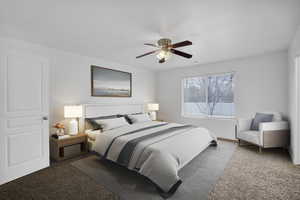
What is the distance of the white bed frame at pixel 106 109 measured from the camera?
3740 millimetres

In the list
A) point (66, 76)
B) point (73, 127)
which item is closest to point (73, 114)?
point (73, 127)

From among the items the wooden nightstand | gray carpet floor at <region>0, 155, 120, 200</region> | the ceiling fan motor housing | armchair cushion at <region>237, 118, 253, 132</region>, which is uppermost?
the ceiling fan motor housing

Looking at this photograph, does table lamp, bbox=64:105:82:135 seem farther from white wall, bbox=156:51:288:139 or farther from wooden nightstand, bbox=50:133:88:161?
white wall, bbox=156:51:288:139

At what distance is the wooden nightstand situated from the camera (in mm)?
2958

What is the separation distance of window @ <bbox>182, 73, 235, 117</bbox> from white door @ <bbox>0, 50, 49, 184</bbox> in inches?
171

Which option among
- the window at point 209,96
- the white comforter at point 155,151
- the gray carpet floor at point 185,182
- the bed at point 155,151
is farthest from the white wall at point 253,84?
the white comforter at point 155,151

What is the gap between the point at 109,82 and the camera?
441 centimetres

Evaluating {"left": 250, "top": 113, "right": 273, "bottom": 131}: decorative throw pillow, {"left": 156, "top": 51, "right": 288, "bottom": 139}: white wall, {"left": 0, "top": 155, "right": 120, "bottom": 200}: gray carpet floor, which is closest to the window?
{"left": 156, "top": 51, "right": 288, "bottom": 139}: white wall

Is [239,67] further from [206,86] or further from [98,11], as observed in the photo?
[98,11]

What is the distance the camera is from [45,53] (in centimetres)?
318

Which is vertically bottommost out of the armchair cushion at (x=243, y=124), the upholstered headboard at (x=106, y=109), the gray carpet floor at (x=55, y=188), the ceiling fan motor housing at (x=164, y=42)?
the gray carpet floor at (x=55, y=188)

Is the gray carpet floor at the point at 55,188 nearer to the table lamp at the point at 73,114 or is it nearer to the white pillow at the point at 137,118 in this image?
the table lamp at the point at 73,114

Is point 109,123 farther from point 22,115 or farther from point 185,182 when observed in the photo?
point 185,182

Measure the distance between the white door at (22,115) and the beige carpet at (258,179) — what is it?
2.96 metres
